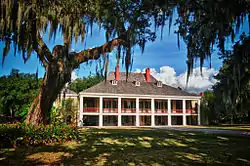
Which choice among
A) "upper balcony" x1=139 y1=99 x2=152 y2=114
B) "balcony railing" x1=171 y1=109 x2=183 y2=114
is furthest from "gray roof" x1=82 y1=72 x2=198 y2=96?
"balcony railing" x1=171 y1=109 x2=183 y2=114

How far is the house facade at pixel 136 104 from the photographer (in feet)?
103

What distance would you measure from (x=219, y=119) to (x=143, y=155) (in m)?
30.5

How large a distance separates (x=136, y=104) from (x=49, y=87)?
24.5 metres

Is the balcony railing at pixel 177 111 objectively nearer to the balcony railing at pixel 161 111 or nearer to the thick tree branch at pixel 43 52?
the balcony railing at pixel 161 111

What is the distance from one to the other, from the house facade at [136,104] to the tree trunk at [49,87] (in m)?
20.5

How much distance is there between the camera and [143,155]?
716cm

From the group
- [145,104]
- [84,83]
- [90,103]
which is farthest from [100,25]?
[84,83]

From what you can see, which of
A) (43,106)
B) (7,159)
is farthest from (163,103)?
(7,159)

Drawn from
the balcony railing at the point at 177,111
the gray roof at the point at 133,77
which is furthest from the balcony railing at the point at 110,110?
the balcony railing at the point at 177,111

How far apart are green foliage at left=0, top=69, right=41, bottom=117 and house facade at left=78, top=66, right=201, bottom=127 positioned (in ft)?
28.4

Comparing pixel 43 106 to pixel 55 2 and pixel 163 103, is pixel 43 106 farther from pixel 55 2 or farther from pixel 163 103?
pixel 163 103

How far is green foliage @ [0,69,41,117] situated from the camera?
3394cm

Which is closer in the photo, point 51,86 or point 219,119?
point 51,86

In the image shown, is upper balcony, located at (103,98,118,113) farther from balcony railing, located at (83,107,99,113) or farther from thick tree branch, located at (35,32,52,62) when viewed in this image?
thick tree branch, located at (35,32,52,62)
